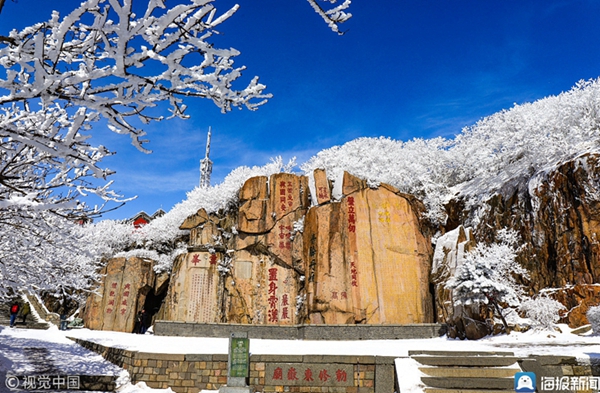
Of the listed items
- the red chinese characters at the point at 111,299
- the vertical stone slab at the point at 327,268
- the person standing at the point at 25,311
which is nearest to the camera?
the vertical stone slab at the point at 327,268

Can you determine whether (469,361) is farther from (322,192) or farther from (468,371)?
(322,192)

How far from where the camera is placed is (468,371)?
757 cm

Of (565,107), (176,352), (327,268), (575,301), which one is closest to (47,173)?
(176,352)

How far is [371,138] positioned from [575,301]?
17077 millimetres

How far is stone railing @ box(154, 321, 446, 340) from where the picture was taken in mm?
13164

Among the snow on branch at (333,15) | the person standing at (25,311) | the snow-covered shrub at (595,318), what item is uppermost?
the snow on branch at (333,15)

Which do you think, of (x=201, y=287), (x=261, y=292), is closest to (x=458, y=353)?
(x=261, y=292)

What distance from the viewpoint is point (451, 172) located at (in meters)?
20.3

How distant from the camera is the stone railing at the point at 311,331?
13164 millimetres

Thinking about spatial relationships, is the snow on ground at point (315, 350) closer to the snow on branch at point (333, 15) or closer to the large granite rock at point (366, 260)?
the large granite rock at point (366, 260)

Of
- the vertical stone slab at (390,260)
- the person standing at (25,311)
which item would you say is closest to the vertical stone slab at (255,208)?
the vertical stone slab at (390,260)

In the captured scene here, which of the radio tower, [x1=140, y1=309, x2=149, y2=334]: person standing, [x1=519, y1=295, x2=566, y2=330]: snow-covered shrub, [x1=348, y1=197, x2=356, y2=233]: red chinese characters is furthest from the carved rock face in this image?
the radio tower

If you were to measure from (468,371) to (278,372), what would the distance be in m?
4.00

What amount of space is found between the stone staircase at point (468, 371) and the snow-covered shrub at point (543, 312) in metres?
4.11
